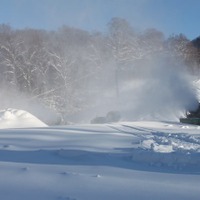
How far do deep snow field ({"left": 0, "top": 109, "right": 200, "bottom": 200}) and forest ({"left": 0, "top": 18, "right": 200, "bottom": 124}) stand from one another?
73.6 feet

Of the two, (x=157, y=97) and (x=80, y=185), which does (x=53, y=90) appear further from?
(x=80, y=185)

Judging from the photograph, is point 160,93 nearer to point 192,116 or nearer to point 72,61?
point 72,61

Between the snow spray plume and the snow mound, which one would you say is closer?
the snow mound

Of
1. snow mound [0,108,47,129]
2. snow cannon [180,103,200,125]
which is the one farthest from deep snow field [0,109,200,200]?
snow cannon [180,103,200,125]

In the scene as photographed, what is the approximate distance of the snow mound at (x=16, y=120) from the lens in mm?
15430

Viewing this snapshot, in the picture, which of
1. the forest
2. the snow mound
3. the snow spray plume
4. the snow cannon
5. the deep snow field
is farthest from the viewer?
the forest

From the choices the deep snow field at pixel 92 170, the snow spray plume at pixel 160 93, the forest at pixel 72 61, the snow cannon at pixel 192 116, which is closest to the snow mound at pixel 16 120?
the deep snow field at pixel 92 170

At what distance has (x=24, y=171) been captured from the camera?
5324 mm

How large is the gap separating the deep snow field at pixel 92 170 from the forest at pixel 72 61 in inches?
884

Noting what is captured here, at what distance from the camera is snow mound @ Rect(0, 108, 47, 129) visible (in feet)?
50.6

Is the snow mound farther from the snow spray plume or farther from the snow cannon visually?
the snow spray plume

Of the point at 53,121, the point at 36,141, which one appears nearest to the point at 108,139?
the point at 36,141

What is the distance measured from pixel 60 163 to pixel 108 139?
2.59 meters

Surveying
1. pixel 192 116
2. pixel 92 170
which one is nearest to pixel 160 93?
pixel 192 116
